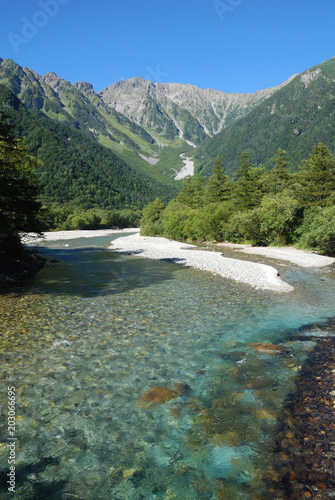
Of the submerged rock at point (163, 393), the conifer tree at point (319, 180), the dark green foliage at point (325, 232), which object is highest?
the conifer tree at point (319, 180)

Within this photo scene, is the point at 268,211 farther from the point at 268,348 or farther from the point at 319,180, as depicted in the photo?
the point at 268,348

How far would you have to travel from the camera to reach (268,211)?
155ft

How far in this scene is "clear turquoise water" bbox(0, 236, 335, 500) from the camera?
4.77 m

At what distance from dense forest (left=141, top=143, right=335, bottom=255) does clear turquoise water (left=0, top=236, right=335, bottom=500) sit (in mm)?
28188

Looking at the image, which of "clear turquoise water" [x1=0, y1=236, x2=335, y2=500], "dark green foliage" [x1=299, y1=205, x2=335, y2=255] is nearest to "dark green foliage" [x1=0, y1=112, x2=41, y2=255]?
"clear turquoise water" [x1=0, y1=236, x2=335, y2=500]

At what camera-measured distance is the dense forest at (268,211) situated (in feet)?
141

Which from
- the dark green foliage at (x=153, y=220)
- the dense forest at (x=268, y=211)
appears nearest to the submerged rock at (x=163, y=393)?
the dense forest at (x=268, y=211)

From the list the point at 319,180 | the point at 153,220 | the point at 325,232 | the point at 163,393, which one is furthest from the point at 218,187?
the point at 163,393

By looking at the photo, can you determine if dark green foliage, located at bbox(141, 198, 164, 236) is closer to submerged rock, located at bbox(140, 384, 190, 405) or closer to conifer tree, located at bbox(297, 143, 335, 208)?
conifer tree, located at bbox(297, 143, 335, 208)

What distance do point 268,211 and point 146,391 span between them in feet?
148

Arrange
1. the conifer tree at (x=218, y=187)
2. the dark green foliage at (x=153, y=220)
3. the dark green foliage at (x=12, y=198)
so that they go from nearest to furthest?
the dark green foliage at (x=12, y=198) → the conifer tree at (x=218, y=187) → the dark green foliage at (x=153, y=220)

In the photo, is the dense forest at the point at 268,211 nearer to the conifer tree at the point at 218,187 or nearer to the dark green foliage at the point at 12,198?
the conifer tree at the point at 218,187

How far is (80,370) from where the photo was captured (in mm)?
8250

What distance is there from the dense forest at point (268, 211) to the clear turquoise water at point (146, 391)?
2819 cm
